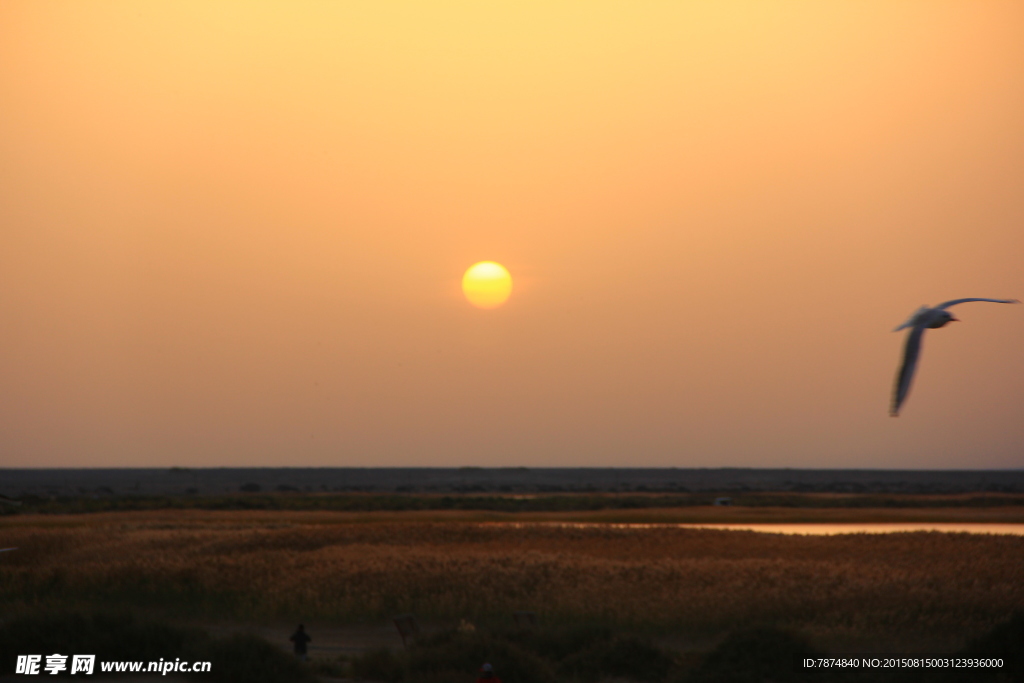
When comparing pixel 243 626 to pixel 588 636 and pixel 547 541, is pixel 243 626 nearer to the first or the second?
pixel 588 636

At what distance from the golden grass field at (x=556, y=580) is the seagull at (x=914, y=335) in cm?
921

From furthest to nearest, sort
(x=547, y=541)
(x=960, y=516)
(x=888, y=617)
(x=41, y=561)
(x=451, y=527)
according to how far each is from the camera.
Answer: (x=960, y=516), (x=451, y=527), (x=547, y=541), (x=41, y=561), (x=888, y=617)

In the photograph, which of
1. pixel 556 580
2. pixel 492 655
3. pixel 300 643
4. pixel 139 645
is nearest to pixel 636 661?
pixel 492 655

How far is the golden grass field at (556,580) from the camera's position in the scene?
21672mm

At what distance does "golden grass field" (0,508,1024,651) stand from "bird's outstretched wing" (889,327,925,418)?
9.68 metres

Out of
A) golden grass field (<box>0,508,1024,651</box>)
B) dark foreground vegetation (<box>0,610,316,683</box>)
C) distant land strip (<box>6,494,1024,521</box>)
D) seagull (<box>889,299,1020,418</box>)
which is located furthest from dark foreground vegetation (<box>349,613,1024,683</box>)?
distant land strip (<box>6,494,1024,521</box>)

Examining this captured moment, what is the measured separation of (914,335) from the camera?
34.8ft

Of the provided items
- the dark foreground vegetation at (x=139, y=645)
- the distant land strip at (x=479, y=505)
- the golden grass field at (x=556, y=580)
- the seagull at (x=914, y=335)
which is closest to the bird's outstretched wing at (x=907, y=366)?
the seagull at (x=914, y=335)

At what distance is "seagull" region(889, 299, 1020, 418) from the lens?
9430 mm

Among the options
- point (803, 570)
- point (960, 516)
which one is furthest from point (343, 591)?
point (960, 516)

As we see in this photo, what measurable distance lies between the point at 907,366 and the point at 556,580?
17.9 metres

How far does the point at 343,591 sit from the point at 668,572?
899 cm

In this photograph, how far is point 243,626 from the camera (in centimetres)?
2400

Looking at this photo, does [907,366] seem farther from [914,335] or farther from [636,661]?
[636,661]
